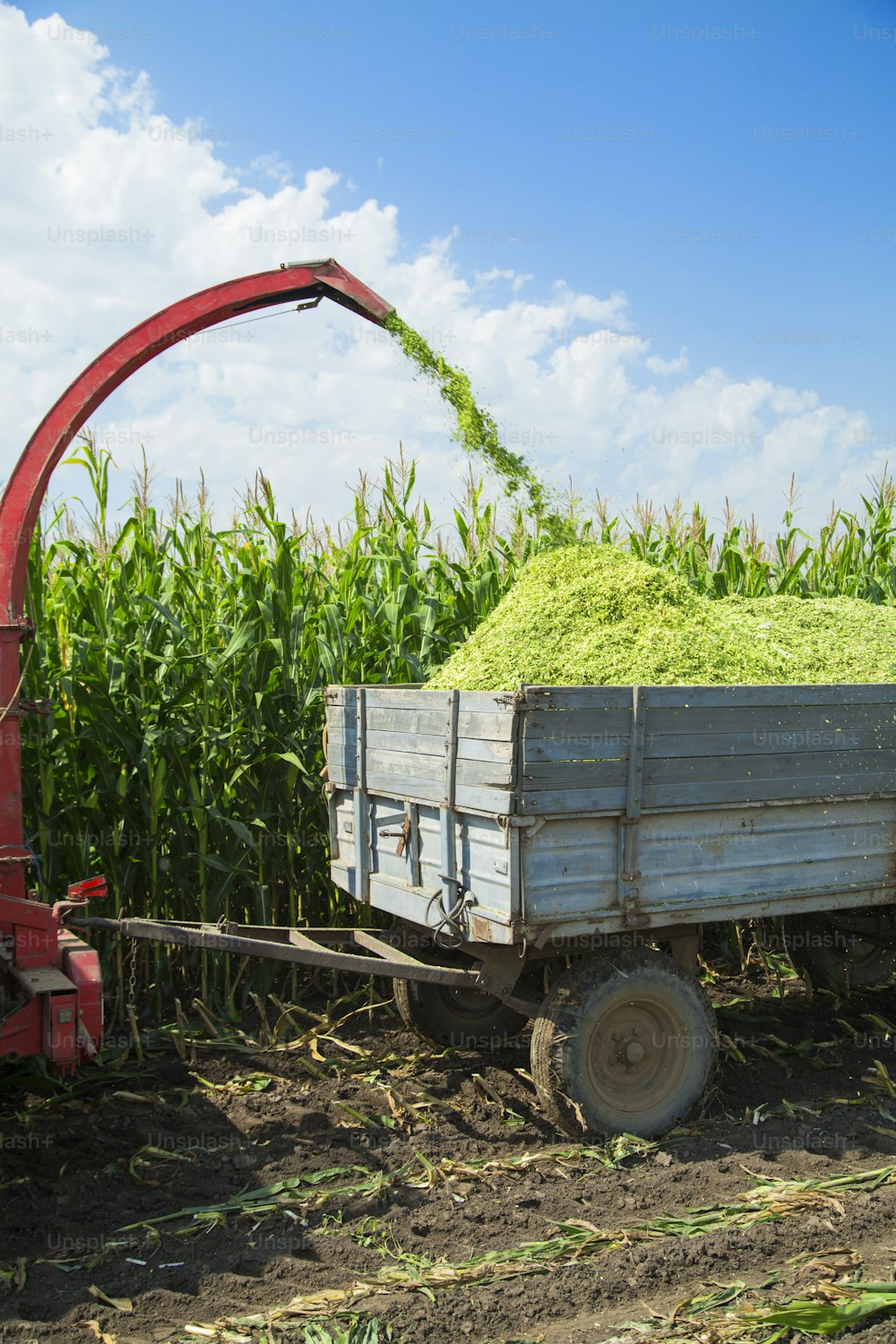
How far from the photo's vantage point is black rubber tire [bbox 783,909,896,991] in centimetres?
570

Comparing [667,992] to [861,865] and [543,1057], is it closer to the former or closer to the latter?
[543,1057]

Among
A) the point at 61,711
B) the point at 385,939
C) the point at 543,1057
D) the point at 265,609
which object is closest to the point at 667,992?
the point at 543,1057

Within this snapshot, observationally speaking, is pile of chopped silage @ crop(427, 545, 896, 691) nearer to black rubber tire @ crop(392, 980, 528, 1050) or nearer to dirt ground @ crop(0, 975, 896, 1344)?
black rubber tire @ crop(392, 980, 528, 1050)

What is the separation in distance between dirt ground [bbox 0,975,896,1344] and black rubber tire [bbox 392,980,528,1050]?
0.34ft

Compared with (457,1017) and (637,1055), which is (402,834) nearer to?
(457,1017)

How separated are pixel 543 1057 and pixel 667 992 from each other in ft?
1.96

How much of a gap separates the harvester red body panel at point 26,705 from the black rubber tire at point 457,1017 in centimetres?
168

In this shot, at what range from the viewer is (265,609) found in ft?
19.7

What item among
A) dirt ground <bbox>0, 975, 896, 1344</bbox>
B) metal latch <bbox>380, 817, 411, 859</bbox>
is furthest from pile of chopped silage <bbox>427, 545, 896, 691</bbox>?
dirt ground <bbox>0, 975, 896, 1344</bbox>

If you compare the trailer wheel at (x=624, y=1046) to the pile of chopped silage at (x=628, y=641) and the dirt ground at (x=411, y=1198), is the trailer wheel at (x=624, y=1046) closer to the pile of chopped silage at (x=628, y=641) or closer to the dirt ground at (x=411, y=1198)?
the dirt ground at (x=411, y=1198)

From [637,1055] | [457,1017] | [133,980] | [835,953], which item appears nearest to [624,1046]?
[637,1055]

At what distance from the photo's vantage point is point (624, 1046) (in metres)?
4.36

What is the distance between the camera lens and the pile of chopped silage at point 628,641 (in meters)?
4.53

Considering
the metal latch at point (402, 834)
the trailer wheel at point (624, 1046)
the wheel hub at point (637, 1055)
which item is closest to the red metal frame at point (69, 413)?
the metal latch at point (402, 834)
